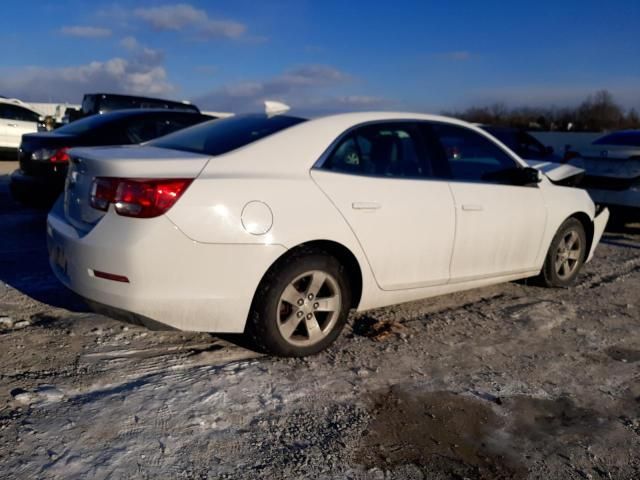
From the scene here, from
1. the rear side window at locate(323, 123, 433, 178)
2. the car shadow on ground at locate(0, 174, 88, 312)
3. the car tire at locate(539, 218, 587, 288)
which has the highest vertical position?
the rear side window at locate(323, 123, 433, 178)

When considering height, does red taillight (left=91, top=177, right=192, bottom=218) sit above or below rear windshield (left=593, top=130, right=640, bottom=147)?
below

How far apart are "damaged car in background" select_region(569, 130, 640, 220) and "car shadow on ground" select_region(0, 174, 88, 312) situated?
6.67m

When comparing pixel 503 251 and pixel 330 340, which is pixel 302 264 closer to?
pixel 330 340

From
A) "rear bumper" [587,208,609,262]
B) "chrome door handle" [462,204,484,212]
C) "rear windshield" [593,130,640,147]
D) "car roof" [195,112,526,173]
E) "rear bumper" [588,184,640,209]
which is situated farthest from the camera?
"rear windshield" [593,130,640,147]

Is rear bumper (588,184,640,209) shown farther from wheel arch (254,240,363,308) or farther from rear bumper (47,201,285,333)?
rear bumper (47,201,285,333)

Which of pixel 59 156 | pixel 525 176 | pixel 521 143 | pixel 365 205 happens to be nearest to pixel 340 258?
pixel 365 205

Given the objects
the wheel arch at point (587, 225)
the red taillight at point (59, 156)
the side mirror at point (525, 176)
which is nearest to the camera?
the side mirror at point (525, 176)

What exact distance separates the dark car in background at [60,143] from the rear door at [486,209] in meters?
4.09

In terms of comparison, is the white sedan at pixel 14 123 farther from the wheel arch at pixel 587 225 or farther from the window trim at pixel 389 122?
the wheel arch at pixel 587 225

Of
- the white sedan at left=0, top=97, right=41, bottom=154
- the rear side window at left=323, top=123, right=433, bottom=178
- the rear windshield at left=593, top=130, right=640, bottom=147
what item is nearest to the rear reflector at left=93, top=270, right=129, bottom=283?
the rear side window at left=323, top=123, right=433, bottom=178

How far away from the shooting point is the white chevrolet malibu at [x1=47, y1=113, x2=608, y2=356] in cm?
319

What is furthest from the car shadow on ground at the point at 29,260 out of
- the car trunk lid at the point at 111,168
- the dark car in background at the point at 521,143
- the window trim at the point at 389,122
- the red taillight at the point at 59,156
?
the dark car in background at the point at 521,143

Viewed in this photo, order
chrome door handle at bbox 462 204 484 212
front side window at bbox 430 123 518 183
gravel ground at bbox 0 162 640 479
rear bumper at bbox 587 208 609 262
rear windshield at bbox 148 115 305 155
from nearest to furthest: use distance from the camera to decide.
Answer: gravel ground at bbox 0 162 640 479 → rear windshield at bbox 148 115 305 155 → chrome door handle at bbox 462 204 484 212 → front side window at bbox 430 123 518 183 → rear bumper at bbox 587 208 609 262

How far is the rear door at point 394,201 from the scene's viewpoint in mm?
3758
